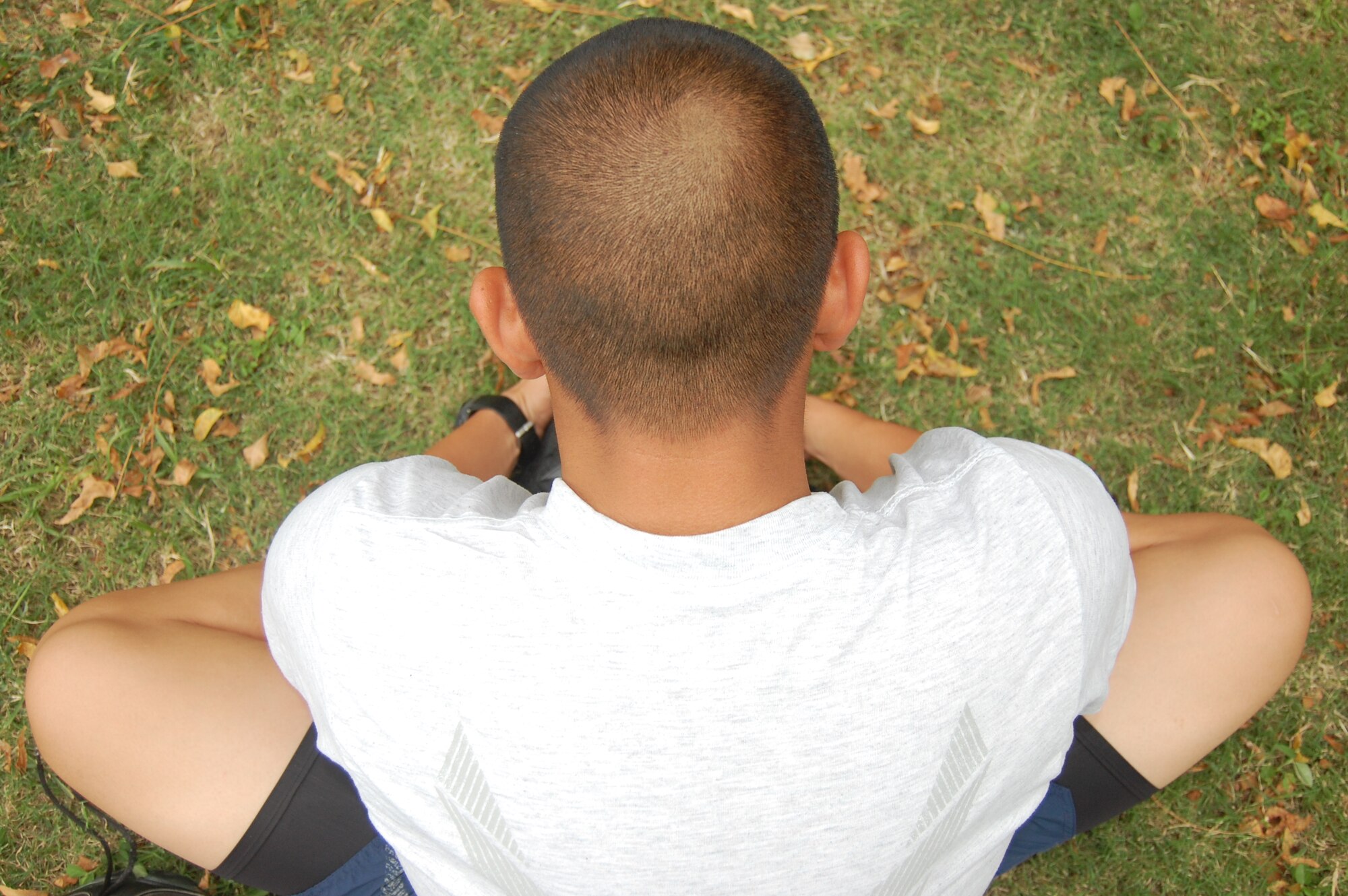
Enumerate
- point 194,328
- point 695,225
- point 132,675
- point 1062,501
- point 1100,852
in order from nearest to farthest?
1. point 695,225
2. point 1062,501
3. point 132,675
4. point 1100,852
5. point 194,328

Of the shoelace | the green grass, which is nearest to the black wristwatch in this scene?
the green grass

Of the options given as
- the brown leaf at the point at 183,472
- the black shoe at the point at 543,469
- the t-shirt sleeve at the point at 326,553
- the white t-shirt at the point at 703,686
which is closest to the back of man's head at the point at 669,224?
the white t-shirt at the point at 703,686

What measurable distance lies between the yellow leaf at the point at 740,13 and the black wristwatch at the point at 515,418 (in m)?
1.95

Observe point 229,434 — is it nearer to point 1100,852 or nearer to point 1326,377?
point 1100,852

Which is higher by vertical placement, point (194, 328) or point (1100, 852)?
point (194, 328)

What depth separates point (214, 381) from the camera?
358 cm

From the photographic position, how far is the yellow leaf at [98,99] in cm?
375

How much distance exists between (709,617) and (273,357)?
282 centimetres

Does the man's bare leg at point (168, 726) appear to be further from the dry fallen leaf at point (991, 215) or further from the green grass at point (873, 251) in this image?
the dry fallen leaf at point (991, 215)

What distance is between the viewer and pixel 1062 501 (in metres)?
1.74

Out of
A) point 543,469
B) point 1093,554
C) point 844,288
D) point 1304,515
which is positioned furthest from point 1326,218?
point 543,469

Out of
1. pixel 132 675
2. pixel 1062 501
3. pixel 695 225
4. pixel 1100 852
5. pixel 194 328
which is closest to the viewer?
pixel 695 225

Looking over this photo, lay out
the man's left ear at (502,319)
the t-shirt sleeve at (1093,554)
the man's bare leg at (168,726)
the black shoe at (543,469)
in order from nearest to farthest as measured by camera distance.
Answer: the t-shirt sleeve at (1093,554) < the man's left ear at (502,319) < the man's bare leg at (168,726) < the black shoe at (543,469)

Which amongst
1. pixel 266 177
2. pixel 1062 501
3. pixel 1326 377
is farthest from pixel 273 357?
pixel 1326 377
